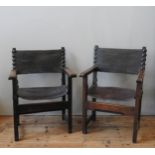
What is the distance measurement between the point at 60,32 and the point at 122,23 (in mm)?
649

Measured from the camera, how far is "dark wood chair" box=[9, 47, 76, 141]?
7.31 feet

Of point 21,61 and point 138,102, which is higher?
point 21,61

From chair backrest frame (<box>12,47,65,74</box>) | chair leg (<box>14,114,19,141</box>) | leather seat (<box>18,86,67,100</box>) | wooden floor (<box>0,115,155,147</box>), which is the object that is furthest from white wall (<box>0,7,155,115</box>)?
chair leg (<box>14,114,19,141</box>)

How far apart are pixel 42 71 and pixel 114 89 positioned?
75cm

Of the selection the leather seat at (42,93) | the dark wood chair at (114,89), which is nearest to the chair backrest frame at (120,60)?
the dark wood chair at (114,89)

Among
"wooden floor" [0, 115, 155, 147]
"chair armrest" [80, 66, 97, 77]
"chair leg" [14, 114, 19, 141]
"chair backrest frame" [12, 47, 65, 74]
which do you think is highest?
"chair backrest frame" [12, 47, 65, 74]

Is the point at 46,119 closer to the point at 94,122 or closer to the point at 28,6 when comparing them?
the point at 94,122

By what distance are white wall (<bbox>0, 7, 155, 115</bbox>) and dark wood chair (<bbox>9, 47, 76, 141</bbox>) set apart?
0.49 feet

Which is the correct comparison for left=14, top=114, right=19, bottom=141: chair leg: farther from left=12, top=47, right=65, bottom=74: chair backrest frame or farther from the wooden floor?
left=12, top=47, right=65, bottom=74: chair backrest frame

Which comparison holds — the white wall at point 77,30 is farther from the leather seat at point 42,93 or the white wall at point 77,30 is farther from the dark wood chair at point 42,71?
the leather seat at point 42,93

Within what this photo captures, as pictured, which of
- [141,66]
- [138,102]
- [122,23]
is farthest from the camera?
[122,23]

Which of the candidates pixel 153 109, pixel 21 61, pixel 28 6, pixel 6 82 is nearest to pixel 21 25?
pixel 28 6

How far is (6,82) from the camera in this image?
9.02 feet

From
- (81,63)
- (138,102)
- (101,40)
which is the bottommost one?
(138,102)
